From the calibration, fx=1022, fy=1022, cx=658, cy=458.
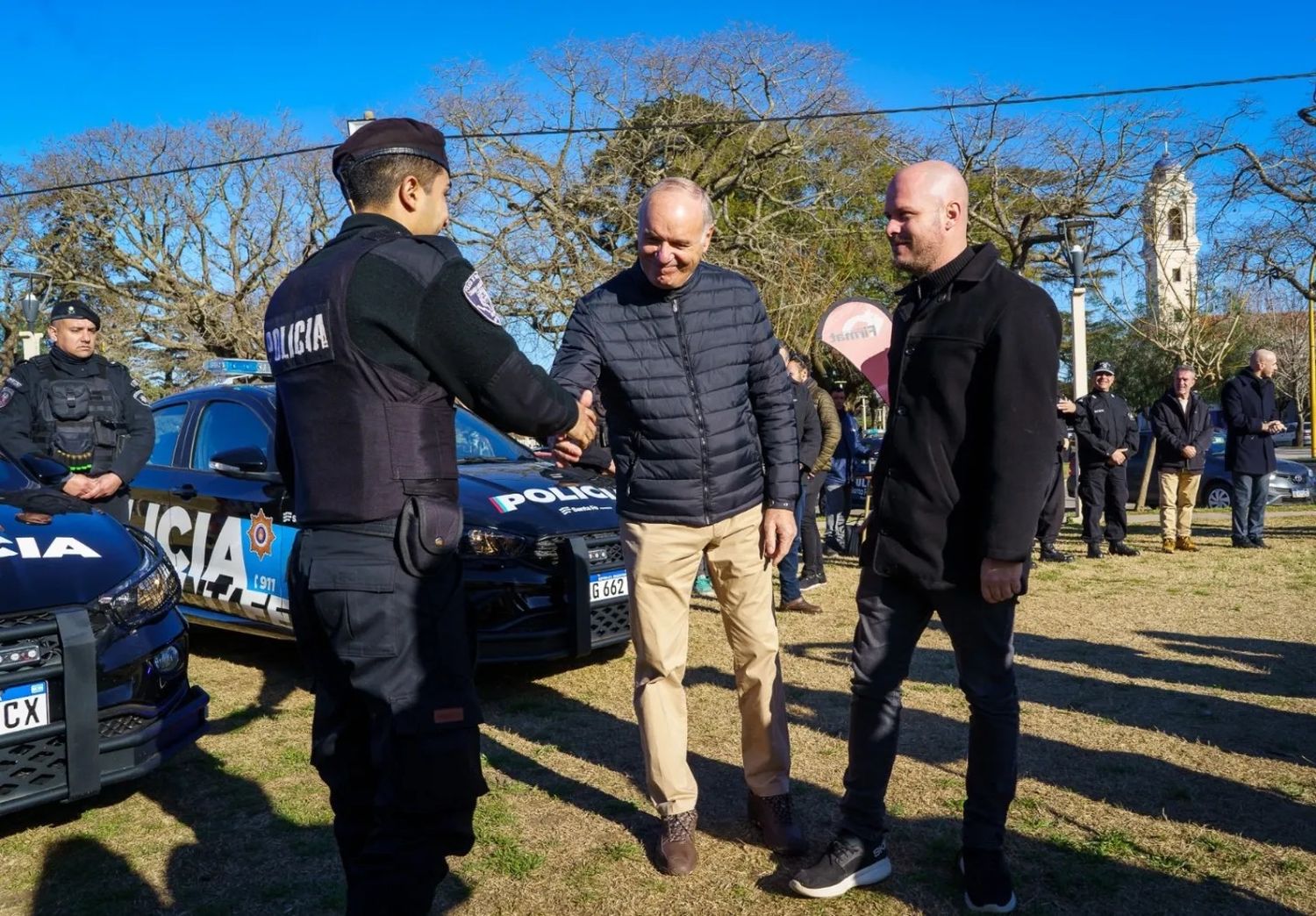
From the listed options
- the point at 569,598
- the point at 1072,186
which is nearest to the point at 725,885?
the point at 569,598

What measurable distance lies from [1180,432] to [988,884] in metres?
8.55

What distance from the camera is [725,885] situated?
9.89 feet

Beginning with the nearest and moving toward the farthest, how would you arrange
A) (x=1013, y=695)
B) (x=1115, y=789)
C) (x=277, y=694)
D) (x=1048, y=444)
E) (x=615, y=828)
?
(x=1048, y=444) < (x=1013, y=695) < (x=615, y=828) < (x=1115, y=789) < (x=277, y=694)

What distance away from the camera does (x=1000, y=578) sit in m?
2.68

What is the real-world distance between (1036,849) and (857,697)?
0.81 meters

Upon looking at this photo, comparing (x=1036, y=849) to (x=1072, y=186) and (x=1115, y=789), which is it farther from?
(x=1072, y=186)

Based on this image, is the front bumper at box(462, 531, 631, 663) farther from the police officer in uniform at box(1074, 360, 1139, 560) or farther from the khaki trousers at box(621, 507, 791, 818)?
the police officer in uniform at box(1074, 360, 1139, 560)

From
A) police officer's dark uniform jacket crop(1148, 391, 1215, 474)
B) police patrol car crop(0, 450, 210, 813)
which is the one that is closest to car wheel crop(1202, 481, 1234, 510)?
police officer's dark uniform jacket crop(1148, 391, 1215, 474)

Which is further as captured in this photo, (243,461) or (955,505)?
(243,461)

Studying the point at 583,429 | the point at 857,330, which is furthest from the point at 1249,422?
the point at 583,429

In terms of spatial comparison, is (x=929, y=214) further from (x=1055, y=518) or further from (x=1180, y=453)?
(x=1180, y=453)

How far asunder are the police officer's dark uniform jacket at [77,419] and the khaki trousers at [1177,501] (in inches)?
351

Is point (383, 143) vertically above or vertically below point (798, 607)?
above

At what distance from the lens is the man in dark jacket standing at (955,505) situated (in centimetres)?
267
